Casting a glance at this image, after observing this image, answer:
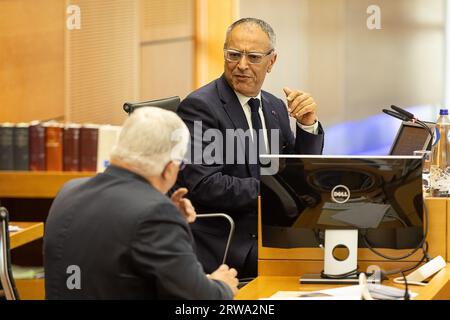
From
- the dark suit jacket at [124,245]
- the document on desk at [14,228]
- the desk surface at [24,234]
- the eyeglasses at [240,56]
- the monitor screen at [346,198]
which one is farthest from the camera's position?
the document on desk at [14,228]

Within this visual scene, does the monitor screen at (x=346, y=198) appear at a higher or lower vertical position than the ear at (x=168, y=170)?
lower

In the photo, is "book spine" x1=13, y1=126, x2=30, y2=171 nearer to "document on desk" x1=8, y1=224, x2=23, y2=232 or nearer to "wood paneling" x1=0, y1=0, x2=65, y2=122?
"wood paneling" x1=0, y1=0, x2=65, y2=122

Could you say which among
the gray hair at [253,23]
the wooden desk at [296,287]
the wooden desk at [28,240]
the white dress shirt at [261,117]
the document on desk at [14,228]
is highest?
the gray hair at [253,23]

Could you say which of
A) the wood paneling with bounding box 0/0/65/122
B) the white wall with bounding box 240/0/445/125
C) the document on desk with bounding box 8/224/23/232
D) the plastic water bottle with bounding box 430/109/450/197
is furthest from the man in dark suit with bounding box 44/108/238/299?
the white wall with bounding box 240/0/445/125

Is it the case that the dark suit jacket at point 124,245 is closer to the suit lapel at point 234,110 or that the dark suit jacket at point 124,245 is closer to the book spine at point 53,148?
the suit lapel at point 234,110

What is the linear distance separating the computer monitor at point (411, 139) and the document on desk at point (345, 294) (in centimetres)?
96

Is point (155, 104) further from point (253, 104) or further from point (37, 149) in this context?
point (37, 149)

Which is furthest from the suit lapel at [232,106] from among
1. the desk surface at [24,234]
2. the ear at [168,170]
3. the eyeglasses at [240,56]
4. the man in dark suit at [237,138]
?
the desk surface at [24,234]

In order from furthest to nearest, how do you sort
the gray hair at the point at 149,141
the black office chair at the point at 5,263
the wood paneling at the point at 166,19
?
the wood paneling at the point at 166,19
the black office chair at the point at 5,263
the gray hair at the point at 149,141

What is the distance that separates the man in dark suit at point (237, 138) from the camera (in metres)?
3.61

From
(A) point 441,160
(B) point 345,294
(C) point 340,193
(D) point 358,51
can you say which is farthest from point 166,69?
(B) point 345,294

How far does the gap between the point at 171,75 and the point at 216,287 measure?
12.1 ft

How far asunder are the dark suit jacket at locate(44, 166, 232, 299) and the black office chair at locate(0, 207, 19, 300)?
128 cm

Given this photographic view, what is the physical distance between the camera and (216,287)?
8.12 ft
